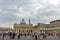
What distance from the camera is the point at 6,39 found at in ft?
94.0

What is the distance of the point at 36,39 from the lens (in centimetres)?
2852

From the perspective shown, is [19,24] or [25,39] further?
[19,24]

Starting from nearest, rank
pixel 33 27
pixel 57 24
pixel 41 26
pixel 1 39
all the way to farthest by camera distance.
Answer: pixel 1 39 < pixel 57 24 < pixel 41 26 < pixel 33 27

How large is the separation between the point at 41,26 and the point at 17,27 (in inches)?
584

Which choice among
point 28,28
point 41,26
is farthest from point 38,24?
point 28,28

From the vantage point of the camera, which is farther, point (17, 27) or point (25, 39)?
point (17, 27)

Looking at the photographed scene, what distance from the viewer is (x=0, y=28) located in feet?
266

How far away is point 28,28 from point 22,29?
280cm

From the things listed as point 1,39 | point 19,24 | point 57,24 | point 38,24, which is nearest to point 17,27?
point 19,24

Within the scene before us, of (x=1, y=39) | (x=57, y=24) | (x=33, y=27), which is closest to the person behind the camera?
(x=1, y=39)

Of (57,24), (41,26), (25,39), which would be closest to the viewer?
(25,39)

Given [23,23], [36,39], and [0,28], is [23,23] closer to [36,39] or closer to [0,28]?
[0,28]

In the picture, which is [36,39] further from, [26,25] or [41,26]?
[26,25]

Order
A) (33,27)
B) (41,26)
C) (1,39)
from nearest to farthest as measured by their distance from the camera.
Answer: (1,39)
(41,26)
(33,27)
